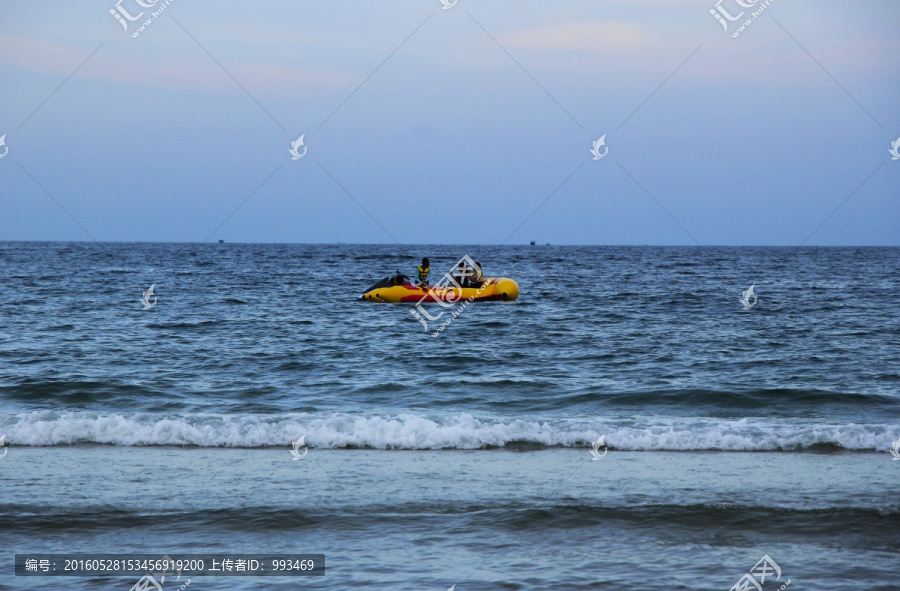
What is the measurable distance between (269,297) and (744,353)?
2044cm

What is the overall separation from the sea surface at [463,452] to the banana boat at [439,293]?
4.57m

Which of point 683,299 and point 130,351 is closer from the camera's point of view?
point 130,351

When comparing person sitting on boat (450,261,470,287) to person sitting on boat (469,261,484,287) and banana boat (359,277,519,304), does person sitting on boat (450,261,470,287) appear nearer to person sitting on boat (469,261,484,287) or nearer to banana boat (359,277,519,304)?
person sitting on boat (469,261,484,287)

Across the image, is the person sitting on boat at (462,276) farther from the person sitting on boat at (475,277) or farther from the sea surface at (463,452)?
the sea surface at (463,452)

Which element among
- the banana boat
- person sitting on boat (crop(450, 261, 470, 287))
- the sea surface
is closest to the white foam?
the sea surface

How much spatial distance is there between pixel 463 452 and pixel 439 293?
56.2 ft

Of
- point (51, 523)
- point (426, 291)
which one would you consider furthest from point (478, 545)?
point (426, 291)

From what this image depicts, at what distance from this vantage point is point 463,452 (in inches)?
403

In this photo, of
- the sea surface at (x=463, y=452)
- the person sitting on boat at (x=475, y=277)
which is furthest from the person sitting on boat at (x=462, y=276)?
the sea surface at (x=463, y=452)

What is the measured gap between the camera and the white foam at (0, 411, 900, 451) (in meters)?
10.5

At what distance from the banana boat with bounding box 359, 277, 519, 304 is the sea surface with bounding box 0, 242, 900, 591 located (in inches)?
180

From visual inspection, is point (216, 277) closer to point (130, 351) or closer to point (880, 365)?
point (130, 351)

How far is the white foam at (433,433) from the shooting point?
1048 centimetres

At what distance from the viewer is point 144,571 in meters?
6.19
